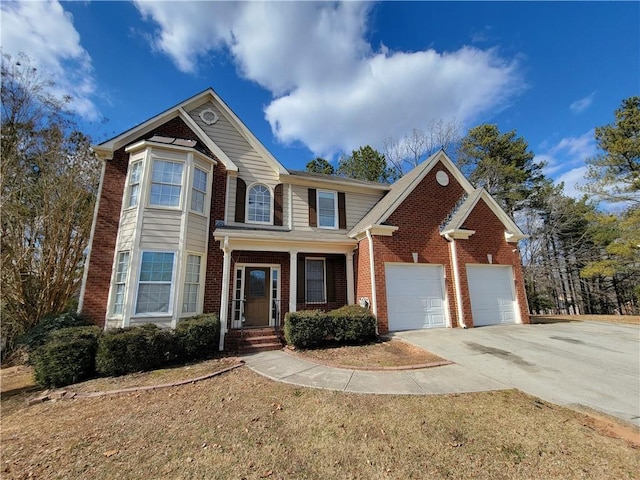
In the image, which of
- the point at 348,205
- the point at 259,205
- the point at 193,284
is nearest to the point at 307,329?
the point at 193,284

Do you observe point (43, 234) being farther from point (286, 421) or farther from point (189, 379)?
point (286, 421)

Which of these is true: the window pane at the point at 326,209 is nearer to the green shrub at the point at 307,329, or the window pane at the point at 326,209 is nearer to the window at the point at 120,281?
the green shrub at the point at 307,329

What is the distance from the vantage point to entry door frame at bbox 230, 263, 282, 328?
9844 mm

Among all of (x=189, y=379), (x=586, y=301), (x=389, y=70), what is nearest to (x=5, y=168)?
(x=189, y=379)

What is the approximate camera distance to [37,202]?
10391 millimetres

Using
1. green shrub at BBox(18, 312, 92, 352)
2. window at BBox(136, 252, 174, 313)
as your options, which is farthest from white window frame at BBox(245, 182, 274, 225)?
green shrub at BBox(18, 312, 92, 352)

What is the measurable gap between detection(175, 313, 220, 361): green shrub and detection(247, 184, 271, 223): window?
4.53 meters

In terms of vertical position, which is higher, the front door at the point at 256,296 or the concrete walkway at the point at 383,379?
the front door at the point at 256,296

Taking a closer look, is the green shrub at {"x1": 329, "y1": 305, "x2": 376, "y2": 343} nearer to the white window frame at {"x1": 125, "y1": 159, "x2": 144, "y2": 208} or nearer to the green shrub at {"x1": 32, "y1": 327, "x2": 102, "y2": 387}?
the green shrub at {"x1": 32, "y1": 327, "x2": 102, "y2": 387}

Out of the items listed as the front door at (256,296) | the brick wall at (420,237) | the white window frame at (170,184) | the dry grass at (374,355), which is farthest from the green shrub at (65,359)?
the brick wall at (420,237)

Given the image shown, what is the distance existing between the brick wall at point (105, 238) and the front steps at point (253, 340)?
13.2 ft

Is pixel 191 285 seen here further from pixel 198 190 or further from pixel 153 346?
pixel 198 190

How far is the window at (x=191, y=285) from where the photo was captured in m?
8.87

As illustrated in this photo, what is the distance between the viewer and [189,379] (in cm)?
594
